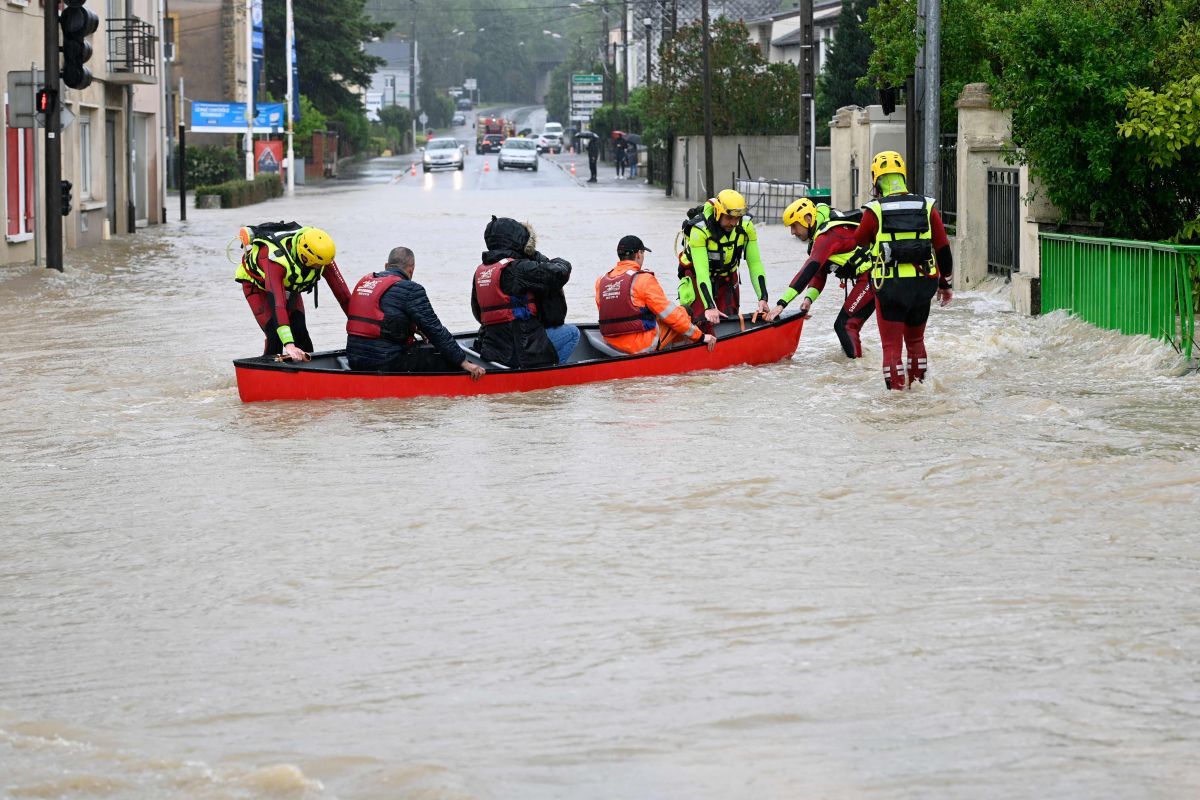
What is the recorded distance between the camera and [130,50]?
3569cm

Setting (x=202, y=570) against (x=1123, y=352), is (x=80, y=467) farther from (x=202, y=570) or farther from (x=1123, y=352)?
(x=1123, y=352)

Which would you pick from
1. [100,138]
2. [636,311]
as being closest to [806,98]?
[100,138]

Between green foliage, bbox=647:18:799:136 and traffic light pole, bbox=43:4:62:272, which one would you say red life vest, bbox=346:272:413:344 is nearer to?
traffic light pole, bbox=43:4:62:272

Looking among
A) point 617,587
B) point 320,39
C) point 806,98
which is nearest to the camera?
point 617,587

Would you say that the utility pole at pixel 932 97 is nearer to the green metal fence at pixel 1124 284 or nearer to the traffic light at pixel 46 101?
the green metal fence at pixel 1124 284

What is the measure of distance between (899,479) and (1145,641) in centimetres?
335

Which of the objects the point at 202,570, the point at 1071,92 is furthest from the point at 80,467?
the point at 1071,92

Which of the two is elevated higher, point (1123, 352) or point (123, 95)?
point (123, 95)

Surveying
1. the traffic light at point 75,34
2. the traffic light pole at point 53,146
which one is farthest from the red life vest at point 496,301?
the traffic light pole at point 53,146

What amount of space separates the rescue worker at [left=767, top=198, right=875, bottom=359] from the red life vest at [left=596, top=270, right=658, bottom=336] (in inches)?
41.8

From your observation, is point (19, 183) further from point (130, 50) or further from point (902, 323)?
point (902, 323)

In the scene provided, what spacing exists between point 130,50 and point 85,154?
95.2 inches

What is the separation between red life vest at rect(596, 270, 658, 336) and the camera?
13.8 metres

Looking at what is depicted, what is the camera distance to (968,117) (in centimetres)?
2136
